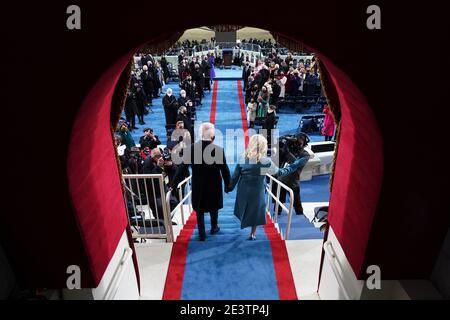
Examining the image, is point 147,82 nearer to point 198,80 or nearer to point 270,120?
point 198,80

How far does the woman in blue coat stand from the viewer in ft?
14.3

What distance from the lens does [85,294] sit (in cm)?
281

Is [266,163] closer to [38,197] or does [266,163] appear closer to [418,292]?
[418,292]

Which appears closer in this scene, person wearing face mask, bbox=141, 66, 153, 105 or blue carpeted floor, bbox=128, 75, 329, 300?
blue carpeted floor, bbox=128, 75, 329, 300

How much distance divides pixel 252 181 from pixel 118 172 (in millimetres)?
1753

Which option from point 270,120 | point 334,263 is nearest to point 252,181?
point 334,263

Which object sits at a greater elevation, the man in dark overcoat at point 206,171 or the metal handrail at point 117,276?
the man in dark overcoat at point 206,171

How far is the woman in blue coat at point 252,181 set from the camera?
4.36 m

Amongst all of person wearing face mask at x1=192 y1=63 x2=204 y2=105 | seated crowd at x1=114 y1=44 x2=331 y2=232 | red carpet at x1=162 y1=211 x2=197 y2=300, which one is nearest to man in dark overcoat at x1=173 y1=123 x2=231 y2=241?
red carpet at x1=162 y1=211 x2=197 y2=300

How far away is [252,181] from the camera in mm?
4566

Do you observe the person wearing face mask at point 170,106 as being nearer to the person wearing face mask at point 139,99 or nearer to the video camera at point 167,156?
the person wearing face mask at point 139,99

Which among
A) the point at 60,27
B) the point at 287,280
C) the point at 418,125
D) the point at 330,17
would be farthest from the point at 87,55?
the point at 287,280

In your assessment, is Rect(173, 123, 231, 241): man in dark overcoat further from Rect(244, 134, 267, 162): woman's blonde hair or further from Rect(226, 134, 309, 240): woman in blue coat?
Rect(244, 134, 267, 162): woman's blonde hair

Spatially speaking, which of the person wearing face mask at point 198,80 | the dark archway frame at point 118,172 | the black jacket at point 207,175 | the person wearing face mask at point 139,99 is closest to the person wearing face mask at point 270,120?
the person wearing face mask at point 139,99
